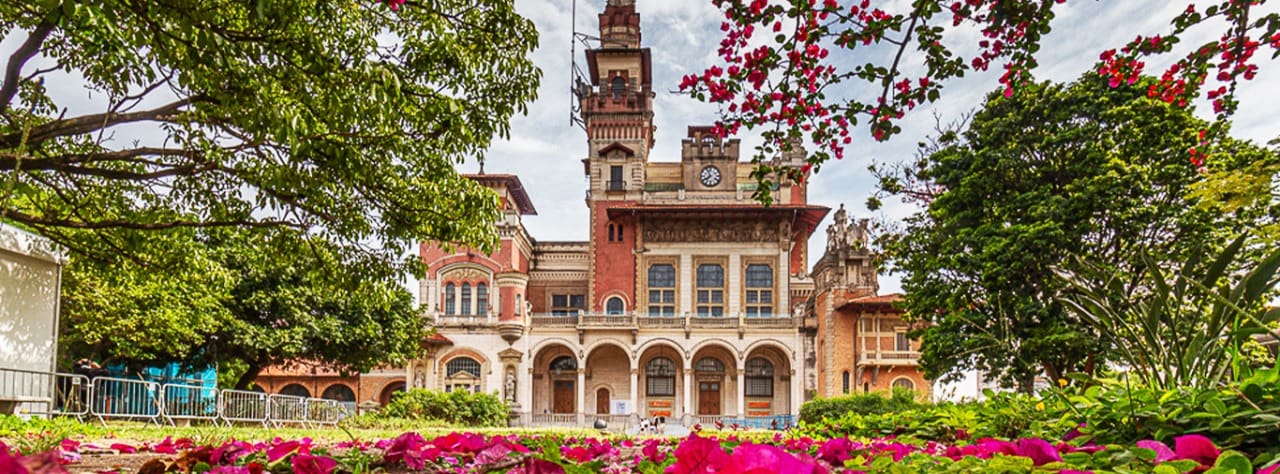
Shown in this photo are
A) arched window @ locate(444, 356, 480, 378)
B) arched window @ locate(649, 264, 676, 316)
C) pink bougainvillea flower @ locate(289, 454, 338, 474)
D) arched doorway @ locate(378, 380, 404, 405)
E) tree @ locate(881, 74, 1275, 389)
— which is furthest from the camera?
arched window @ locate(649, 264, 676, 316)

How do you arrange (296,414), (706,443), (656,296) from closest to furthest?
(706,443) < (296,414) < (656,296)

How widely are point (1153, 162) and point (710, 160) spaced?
→ 23.3 metres

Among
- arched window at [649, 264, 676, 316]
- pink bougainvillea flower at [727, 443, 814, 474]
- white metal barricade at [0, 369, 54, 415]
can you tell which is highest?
arched window at [649, 264, 676, 316]

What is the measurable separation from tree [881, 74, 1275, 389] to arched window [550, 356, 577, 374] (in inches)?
814

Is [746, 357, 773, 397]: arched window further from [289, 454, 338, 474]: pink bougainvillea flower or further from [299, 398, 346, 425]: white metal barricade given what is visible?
[289, 454, 338, 474]: pink bougainvillea flower

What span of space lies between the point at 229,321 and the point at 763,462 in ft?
69.6

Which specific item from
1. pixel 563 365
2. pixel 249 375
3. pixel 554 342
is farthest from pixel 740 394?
pixel 249 375

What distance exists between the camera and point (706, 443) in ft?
3.64

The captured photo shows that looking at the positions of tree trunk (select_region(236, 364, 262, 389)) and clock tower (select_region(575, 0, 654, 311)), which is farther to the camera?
clock tower (select_region(575, 0, 654, 311))

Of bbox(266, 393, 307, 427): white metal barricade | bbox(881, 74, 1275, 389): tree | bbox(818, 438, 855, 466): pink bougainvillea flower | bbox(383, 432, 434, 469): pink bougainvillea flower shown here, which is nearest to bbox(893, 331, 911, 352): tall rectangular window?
bbox(881, 74, 1275, 389): tree

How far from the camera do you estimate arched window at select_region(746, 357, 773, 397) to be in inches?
1335

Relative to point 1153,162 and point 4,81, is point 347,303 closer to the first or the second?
point 4,81

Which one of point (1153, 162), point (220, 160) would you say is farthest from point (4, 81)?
point (1153, 162)

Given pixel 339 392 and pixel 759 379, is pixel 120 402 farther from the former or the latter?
pixel 759 379
